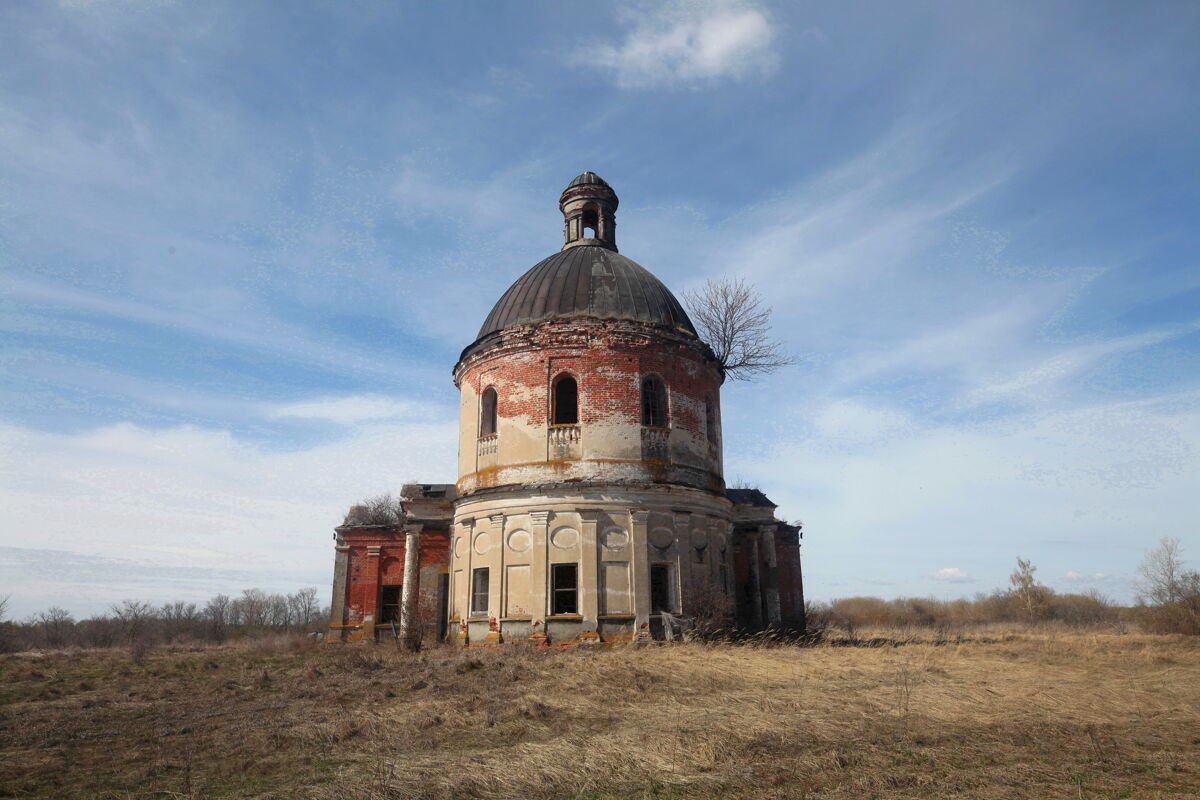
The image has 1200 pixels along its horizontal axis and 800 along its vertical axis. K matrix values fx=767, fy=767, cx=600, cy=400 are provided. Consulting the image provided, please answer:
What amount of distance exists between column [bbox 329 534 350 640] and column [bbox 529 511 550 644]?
10.7 metres

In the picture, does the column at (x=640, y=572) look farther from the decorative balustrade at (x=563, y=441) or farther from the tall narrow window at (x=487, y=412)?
the tall narrow window at (x=487, y=412)

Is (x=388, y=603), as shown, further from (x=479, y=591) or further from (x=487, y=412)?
(x=487, y=412)

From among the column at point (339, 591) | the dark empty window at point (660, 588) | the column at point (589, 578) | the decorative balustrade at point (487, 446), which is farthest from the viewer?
the column at point (339, 591)

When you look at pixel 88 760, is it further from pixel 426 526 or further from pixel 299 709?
pixel 426 526

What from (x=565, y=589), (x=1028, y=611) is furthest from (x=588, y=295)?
(x=1028, y=611)

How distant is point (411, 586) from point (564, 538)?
612cm

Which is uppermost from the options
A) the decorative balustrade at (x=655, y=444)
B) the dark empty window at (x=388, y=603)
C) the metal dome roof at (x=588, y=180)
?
the metal dome roof at (x=588, y=180)

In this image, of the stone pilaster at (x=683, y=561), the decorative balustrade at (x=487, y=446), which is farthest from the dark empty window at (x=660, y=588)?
the decorative balustrade at (x=487, y=446)

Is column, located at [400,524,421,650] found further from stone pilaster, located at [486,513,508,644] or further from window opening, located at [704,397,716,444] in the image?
window opening, located at [704,397,716,444]

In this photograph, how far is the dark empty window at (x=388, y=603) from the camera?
2692cm

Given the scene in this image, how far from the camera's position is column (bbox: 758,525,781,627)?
23688 millimetres

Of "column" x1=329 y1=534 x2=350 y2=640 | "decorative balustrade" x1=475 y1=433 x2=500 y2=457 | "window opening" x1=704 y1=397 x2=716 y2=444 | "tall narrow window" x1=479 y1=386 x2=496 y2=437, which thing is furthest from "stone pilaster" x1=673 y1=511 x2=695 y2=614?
"column" x1=329 y1=534 x2=350 y2=640

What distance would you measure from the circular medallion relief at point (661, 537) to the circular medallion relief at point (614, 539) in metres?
0.69

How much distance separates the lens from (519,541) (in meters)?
19.7
